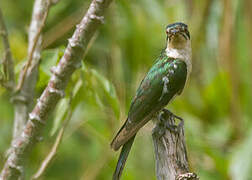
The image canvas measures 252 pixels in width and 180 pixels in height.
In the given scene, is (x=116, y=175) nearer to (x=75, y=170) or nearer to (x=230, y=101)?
(x=230, y=101)

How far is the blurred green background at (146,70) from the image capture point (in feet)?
22.7

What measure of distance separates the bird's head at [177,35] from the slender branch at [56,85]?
151 centimetres

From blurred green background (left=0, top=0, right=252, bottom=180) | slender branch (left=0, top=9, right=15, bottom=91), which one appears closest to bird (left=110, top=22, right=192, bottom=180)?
slender branch (left=0, top=9, right=15, bottom=91)

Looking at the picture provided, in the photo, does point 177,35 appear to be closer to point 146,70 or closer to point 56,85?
point 56,85

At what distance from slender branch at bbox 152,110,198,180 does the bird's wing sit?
0.19 meters

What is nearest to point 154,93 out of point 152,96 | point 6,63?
point 152,96

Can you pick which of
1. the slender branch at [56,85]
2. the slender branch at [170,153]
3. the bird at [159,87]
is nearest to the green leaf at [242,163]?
the bird at [159,87]

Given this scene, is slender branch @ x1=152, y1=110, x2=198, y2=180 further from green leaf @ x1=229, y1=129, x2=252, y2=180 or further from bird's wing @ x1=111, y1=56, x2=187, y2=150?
green leaf @ x1=229, y1=129, x2=252, y2=180

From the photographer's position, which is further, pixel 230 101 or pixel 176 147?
pixel 230 101

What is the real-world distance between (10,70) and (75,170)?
426 centimetres

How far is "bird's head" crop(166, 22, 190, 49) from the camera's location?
535 cm

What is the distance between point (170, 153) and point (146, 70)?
3.59 meters

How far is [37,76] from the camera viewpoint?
496 cm

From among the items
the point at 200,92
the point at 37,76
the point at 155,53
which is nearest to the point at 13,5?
the point at 155,53
